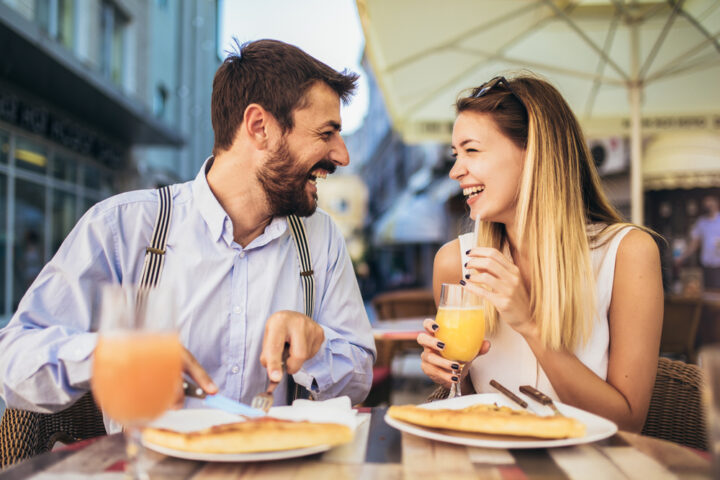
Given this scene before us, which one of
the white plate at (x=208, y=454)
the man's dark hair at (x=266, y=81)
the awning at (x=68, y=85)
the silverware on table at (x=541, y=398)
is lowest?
the white plate at (x=208, y=454)

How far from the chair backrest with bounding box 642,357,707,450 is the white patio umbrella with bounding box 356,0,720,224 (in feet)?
10.1

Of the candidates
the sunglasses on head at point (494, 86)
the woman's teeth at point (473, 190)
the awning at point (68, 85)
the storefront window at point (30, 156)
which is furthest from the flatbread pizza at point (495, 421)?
the storefront window at point (30, 156)

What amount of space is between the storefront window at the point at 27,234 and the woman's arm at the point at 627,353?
9.06m

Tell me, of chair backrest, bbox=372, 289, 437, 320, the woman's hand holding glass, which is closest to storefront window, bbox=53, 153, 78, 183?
chair backrest, bbox=372, 289, 437, 320

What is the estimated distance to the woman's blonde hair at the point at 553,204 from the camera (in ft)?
6.35

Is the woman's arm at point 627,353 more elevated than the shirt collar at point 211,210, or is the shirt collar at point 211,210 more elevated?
the shirt collar at point 211,210

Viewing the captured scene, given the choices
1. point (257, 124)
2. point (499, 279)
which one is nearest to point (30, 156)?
point (257, 124)

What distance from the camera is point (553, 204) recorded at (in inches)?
81.1

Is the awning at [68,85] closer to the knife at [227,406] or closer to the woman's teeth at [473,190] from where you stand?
the woman's teeth at [473,190]

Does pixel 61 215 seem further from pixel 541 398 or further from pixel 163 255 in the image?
pixel 541 398

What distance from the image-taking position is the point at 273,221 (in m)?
2.12

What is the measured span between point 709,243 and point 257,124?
8515 millimetres

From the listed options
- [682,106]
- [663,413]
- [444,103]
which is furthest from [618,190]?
[663,413]

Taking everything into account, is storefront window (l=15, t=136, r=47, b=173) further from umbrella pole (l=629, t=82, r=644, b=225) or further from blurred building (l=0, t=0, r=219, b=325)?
umbrella pole (l=629, t=82, r=644, b=225)
